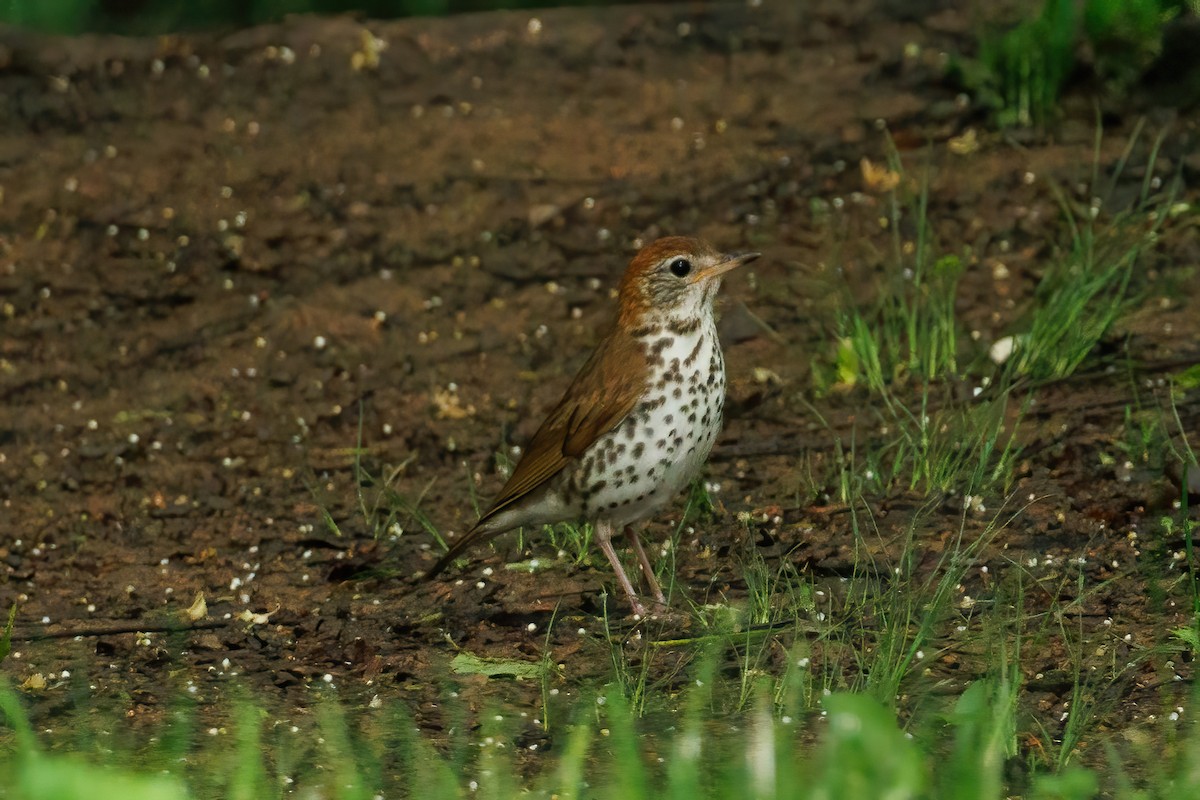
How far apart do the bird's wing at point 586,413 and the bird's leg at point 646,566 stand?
0.42m

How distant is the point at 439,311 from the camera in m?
7.57

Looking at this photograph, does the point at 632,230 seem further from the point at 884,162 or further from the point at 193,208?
the point at 193,208

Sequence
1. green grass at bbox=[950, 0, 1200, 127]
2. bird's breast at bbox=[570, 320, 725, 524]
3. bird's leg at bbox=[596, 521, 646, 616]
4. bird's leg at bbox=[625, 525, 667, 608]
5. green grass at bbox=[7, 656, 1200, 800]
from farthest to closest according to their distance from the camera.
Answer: green grass at bbox=[950, 0, 1200, 127], bird's leg at bbox=[625, 525, 667, 608], bird's leg at bbox=[596, 521, 646, 616], bird's breast at bbox=[570, 320, 725, 524], green grass at bbox=[7, 656, 1200, 800]

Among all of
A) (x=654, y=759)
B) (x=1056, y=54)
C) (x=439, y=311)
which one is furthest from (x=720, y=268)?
(x=1056, y=54)

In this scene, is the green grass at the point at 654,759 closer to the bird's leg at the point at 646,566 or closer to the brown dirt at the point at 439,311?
the brown dirt at the point at 439,311

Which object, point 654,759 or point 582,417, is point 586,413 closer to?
point 582,417

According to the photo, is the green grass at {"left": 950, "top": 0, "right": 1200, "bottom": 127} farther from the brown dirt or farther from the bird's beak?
the bird's beak

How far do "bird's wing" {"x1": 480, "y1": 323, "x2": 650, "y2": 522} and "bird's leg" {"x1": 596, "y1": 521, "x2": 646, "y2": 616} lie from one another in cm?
27

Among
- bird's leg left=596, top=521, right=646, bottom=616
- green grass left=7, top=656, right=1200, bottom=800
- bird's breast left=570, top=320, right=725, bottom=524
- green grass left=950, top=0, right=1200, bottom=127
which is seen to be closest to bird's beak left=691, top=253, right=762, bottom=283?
bird's breast left=570, top=320, right=725, bottom=524

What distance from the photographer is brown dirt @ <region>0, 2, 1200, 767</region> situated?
5.40 m

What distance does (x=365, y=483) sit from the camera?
6.62 metres

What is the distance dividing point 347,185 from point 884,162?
2.47 meters

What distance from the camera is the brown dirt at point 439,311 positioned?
5402 millimetres

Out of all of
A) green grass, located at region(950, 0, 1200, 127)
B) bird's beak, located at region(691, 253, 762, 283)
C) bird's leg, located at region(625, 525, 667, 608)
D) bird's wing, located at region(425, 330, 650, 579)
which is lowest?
bird's leg, located at region(625, 525, 667, 608)
